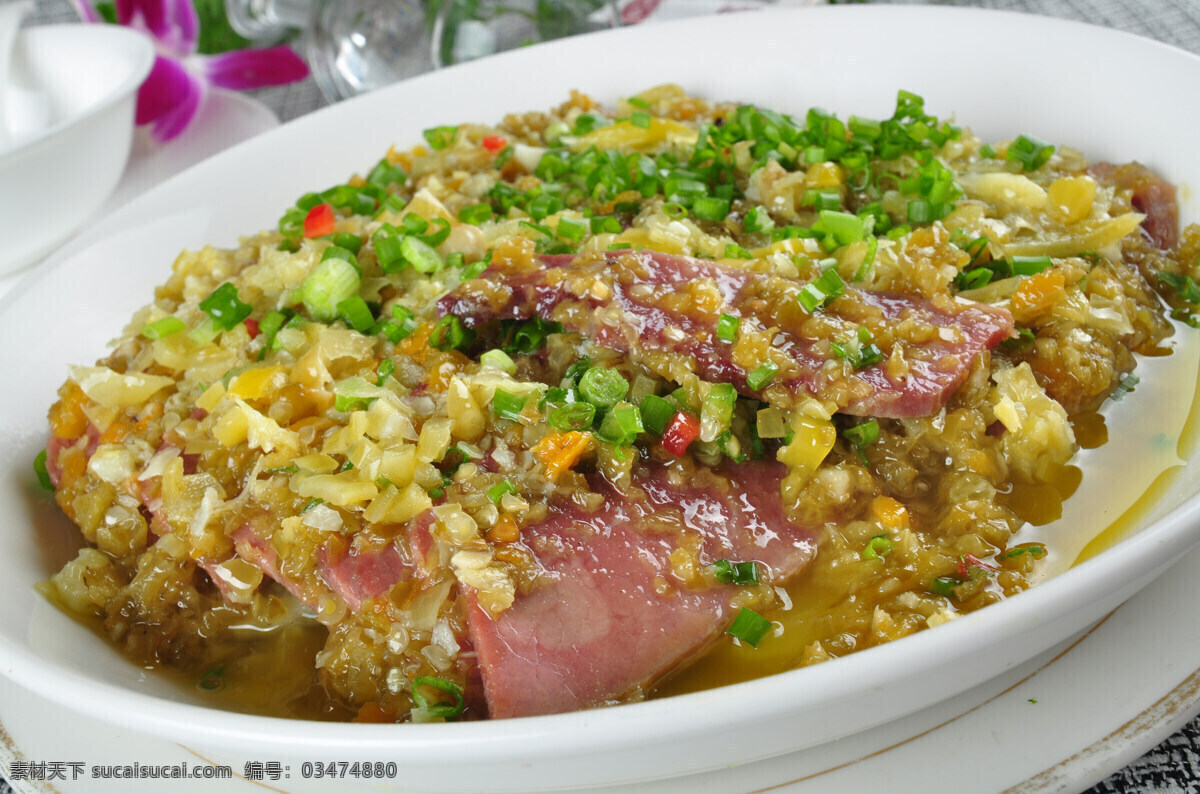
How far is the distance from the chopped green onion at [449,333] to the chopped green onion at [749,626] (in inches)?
40.5

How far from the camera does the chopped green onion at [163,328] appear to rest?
2797mm

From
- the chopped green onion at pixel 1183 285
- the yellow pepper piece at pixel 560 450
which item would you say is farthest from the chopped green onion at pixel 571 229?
the chopped green onion at pixel 1183 285

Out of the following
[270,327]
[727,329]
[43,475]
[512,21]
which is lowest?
[43,475]

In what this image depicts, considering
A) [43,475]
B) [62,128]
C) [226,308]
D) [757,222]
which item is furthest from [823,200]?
[62,128]

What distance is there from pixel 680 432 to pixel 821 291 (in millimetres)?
526

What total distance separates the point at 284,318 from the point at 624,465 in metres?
1.20

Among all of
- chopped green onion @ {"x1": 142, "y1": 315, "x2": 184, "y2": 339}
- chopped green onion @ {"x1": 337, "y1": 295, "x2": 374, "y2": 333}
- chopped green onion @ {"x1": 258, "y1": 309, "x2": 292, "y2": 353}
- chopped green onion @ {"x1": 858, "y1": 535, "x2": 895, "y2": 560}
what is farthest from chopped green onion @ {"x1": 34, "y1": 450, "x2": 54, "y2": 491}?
chopped green onion @ {"x1": 858, "y1": 535, "x2": 895, "y2": 560}

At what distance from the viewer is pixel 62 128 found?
4.07 metres

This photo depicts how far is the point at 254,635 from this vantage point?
8.16ft

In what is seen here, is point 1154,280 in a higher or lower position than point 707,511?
higher

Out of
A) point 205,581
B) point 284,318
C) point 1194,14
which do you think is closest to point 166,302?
point 284,318

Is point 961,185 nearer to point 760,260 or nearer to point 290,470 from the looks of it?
point 760,260

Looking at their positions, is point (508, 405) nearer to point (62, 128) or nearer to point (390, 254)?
point (390, 254)

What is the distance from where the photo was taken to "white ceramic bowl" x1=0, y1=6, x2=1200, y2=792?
1.70m
